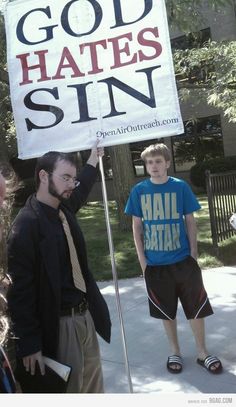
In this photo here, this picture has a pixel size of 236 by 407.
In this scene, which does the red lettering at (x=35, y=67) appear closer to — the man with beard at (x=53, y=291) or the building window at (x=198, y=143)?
the man with beard at (x=53, y=291)

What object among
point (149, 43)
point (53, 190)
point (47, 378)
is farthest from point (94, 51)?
point (47, 378)

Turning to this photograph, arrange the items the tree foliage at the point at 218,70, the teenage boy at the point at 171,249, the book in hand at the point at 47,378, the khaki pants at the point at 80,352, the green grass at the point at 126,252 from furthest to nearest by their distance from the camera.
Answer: the tree foliage at the point at 218,70
the green grass at the point at 126,252
the teenage boy at the point at 171,249
the khaki pants at the point at 80,352
the book in hand at the point at 47,378

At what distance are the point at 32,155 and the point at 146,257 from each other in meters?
1.34

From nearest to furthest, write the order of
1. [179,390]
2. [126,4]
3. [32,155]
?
[126,4] < [32,155] < [179,390]

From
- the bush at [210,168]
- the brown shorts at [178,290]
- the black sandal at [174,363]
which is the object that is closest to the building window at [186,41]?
the bush at [210,168]

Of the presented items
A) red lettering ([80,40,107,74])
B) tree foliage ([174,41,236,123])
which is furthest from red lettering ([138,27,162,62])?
tree foliage ([174,41,236,123])

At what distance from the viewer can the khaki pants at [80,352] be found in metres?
2.47

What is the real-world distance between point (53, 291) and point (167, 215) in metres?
1.49

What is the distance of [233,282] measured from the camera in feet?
19.5

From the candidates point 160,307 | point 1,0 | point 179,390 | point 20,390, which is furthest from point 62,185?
point 1,0

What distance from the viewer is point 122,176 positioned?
9.65 metres

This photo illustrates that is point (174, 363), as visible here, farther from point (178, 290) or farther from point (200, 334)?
point (178, 290)

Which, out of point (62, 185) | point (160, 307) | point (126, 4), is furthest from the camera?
point (160, 307)

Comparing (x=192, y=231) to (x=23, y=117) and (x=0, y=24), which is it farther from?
(x=0, y=24)
